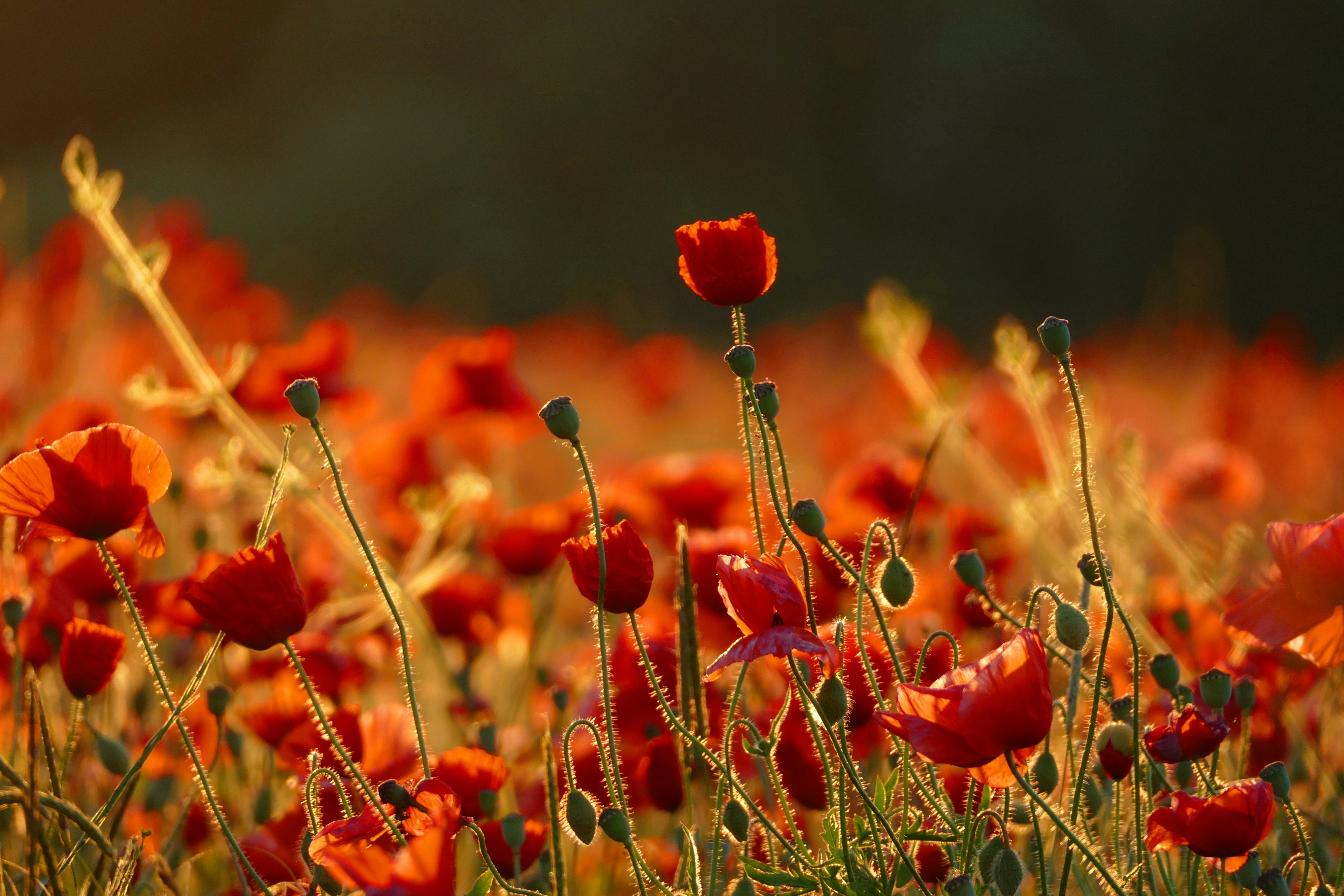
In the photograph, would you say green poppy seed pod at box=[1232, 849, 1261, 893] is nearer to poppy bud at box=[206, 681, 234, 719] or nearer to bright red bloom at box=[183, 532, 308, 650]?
bright red bloom at box=[183, 532, 308, 650]

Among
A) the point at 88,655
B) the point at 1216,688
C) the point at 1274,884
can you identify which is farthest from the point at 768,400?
the point at 88,655

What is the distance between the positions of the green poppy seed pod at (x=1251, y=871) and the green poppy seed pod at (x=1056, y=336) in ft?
1.24

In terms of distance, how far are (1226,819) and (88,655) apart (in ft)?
2.73

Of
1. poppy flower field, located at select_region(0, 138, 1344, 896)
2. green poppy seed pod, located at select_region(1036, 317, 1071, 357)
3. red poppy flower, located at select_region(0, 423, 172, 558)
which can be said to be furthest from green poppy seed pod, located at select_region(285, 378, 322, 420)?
green poppy seed pod, located at select_region(1036, 317, 1071, 357)

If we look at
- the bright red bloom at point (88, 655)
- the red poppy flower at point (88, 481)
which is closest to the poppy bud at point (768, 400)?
the red poppy flower at point (88, 481)

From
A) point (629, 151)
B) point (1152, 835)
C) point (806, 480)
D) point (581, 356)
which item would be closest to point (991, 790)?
point (1152, 835)

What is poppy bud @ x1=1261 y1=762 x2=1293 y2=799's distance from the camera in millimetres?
833

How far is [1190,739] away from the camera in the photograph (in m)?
0.84

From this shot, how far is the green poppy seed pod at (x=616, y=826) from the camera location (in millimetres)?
764

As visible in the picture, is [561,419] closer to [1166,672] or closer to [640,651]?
[640,651]

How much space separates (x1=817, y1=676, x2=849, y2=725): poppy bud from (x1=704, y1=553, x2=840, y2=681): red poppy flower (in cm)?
2

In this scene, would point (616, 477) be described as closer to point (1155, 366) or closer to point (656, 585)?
point (656, 585)

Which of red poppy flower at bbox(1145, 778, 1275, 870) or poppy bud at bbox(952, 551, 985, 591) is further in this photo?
poppy bud at bbox(952, 551, 985, 591)

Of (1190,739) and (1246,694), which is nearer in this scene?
(1190,739)
